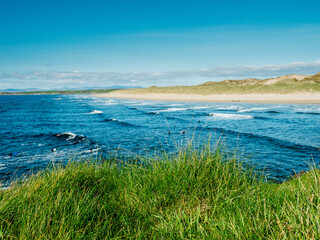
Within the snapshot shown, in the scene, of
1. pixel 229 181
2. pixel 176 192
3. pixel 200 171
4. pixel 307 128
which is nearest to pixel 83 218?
pixel 176 192

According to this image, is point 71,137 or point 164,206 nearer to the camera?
point 164,206

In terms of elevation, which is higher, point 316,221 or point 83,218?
point 316,221

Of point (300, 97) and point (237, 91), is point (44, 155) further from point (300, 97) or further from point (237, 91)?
point (237, 91)

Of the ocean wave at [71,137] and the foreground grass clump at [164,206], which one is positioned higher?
the foreground grass clump at [164,206]

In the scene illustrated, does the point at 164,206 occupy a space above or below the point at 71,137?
above

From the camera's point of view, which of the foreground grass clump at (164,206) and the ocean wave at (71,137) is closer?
the foreground grass clump at (164,206)

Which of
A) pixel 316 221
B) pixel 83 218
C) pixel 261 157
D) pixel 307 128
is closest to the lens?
pixel 316 221

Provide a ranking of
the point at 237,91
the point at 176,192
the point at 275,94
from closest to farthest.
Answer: the point at 176,192, the point at 275,94, the point at 237,91

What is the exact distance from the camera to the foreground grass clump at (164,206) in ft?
9.33

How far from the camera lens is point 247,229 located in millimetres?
2727

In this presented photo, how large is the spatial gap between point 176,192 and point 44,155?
53.1 ft

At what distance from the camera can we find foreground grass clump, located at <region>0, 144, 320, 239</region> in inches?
112

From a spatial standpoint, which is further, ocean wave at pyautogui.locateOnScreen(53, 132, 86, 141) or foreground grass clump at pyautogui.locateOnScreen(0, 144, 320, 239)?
ocean wave at pyautogui.locateOnScreen(53, 132, 86, 141)

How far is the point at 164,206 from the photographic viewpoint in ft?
13.1
